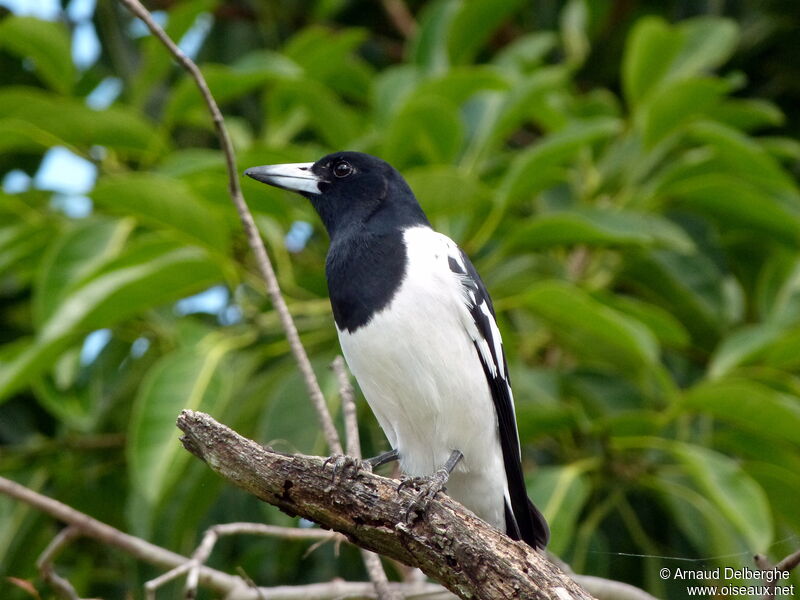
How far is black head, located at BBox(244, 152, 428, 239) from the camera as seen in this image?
3.77 meters

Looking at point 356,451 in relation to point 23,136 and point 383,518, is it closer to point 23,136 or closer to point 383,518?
point 383,518

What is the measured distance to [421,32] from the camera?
18.1 feet

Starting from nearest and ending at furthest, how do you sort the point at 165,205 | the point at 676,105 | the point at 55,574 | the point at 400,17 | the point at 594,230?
the point at 55,574, the point at 165,205, the point at 594,230, the point at 676,105, the point at 400,17

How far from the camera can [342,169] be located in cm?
399

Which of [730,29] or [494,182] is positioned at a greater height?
[730,29]

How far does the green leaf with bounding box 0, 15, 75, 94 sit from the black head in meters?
1.49

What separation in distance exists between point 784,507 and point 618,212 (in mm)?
1197

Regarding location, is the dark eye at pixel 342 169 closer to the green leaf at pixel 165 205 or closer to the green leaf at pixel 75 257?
the green leaf at pixel 165 205

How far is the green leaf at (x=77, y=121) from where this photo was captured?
4496 mm

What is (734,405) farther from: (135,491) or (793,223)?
(135,491)

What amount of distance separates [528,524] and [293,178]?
139 centimetres

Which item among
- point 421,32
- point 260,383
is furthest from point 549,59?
point 260,383

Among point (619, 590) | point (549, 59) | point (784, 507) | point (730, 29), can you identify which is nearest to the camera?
point (619, 590)

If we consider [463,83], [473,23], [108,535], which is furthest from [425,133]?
[108,535]
